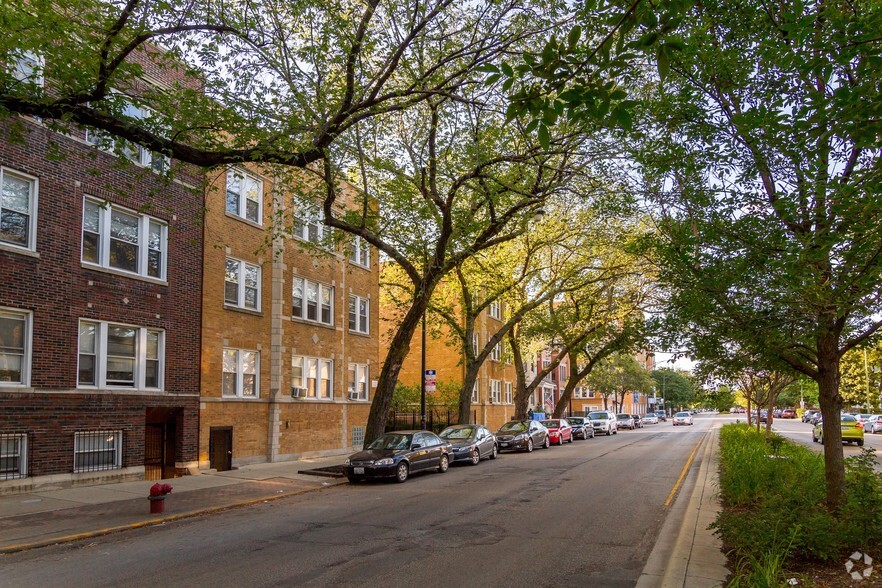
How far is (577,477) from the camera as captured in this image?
60.7 feet

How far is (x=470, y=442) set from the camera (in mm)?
23688

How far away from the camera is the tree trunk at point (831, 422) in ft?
28.1

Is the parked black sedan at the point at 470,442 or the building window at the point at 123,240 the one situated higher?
the building window at the point at 123,240

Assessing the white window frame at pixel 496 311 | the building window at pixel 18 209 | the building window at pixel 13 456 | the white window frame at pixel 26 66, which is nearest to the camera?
the white window frame at pixel 26 66

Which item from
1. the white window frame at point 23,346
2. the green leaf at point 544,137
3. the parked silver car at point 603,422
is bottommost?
the parked silver car at point 603,422

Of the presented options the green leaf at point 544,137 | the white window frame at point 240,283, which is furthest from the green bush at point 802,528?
the white window frame at point 240,283

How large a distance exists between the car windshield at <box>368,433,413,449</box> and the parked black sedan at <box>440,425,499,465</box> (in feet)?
11.8

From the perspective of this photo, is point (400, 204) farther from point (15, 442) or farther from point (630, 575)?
point (630, 575)

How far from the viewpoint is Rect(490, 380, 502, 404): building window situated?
4569 cm

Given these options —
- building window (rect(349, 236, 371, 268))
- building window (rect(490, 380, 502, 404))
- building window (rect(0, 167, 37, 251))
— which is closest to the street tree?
building window (rect(0, 167, 37, 251))

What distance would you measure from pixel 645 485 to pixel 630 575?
9219 mm

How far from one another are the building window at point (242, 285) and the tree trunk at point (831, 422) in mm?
16968

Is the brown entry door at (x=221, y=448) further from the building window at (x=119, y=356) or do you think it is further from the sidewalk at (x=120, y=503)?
the building window at (x=119, y=356)

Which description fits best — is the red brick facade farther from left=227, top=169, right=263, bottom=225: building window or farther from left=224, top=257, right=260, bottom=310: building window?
left=227, top=169, right=263, bottom=225: building window
